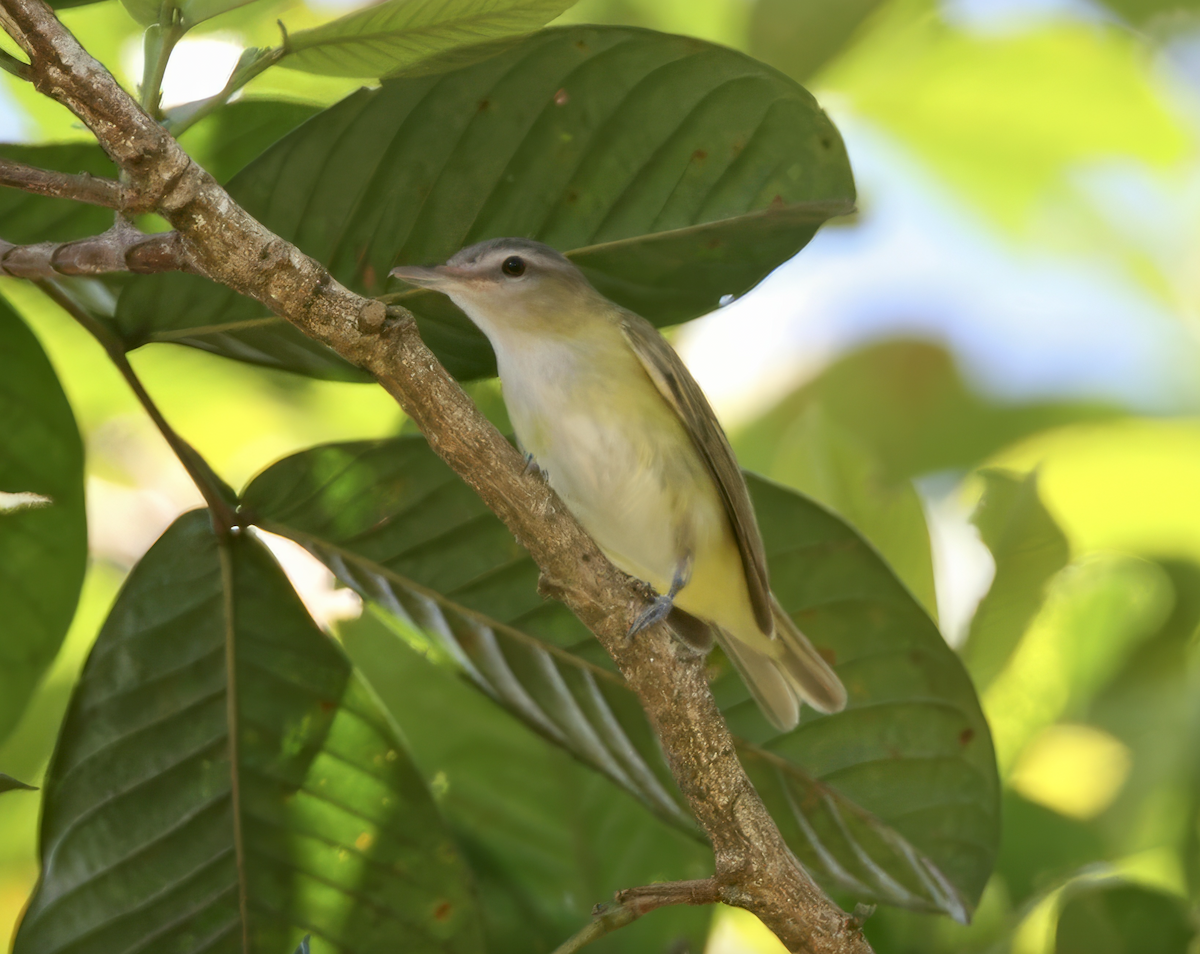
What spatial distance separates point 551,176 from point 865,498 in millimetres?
837

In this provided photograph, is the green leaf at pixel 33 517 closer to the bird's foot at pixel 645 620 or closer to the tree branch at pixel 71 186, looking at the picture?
the tree branch at pixel 71 186

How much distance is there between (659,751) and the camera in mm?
1505

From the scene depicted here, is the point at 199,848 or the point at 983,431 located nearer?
the point at 199,848

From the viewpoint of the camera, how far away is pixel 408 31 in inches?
44.1

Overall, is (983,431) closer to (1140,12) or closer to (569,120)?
(1140,12)

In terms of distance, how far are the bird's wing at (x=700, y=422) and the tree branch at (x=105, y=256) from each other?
35.7 inches

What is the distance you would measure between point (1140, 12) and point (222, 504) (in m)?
2.39

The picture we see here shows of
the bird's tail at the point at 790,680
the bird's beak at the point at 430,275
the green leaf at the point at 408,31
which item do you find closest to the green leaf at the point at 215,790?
the bird's beak at the point at 430,275

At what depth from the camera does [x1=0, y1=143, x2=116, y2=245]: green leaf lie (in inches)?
54.2

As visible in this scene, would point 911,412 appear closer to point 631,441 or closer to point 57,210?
point 631,441

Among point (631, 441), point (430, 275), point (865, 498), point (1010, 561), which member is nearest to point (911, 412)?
point (865, 498)

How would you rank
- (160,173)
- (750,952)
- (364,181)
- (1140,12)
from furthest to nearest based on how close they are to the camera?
(1140,12)
(750,952)
(364,181)
(160,173)

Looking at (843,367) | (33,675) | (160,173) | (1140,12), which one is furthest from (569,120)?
(1140,12)

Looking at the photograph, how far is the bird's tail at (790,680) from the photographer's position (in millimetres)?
1576
